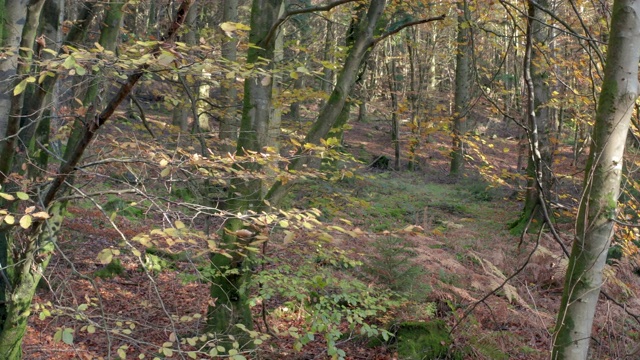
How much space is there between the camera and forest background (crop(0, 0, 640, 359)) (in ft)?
9.93

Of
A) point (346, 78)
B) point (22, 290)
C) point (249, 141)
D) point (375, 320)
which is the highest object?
point (346, 78)

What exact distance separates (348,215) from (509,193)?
22.8 ft

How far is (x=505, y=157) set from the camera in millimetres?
26953

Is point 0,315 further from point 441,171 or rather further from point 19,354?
point 441,171

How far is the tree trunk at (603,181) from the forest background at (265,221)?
0.4 inches

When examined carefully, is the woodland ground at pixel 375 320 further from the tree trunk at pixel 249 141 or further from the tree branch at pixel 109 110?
the tree branch at pixel 109 110

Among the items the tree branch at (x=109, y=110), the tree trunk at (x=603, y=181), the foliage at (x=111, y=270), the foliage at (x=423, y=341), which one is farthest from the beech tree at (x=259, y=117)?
the foliage at (x=111, y=270)

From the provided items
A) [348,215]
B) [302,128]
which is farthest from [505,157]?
[302,128]

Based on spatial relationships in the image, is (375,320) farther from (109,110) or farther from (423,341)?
(109,110)

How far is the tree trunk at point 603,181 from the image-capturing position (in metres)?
2.95

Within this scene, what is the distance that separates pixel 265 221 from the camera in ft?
9.84

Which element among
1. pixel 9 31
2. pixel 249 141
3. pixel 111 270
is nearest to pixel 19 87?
pixel 9 31

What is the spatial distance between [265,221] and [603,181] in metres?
1.88

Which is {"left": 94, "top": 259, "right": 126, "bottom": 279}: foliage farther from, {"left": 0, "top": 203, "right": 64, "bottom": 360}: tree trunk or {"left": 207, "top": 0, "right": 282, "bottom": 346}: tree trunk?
{"left": 0, "top": 203, "right": 64, "bottom": 360}: tree trunk
